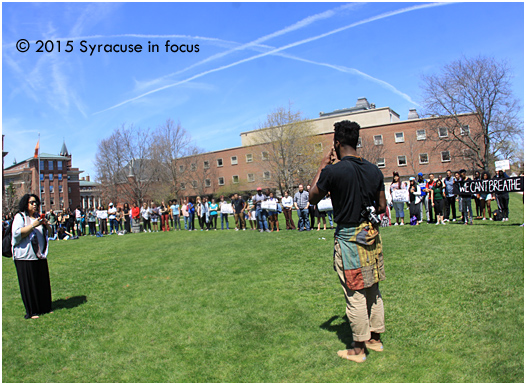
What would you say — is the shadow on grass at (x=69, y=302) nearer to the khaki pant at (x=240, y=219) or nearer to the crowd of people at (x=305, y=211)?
the crowd of people at (x=305, y=211)

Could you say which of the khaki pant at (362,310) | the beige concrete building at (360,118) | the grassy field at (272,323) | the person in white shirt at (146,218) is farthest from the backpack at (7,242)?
the beige concrete building at (360,118)

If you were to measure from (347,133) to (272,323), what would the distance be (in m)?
2.88

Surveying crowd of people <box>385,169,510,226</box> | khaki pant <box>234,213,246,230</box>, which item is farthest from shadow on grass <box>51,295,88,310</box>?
khaki pant <box>234,213,246,230</box>

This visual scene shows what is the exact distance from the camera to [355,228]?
14.1ft

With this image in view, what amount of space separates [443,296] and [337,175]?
3.21 meters

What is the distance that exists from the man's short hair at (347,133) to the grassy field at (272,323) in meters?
2.35

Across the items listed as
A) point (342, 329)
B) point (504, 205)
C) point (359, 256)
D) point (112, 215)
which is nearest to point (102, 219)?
point (112, 215)

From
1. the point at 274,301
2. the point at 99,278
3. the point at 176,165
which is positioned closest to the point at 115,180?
the point at 176,165

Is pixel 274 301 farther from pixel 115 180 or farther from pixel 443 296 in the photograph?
pixel 115 180

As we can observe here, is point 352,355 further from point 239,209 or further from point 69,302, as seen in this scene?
point 239,209

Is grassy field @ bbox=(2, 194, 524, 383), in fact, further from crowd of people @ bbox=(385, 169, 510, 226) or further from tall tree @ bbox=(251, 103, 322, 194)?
tall tree @ bbox=(251, 103, 322, 194)

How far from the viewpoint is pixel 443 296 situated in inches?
241

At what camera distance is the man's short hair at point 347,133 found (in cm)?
444

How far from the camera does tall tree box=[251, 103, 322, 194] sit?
2080 inches
